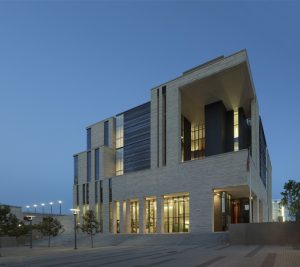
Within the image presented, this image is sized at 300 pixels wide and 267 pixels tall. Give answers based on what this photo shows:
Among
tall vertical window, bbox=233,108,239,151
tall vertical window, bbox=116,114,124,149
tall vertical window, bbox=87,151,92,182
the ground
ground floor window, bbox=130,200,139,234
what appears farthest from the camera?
tall vertical window, bbox=87,151,92,182

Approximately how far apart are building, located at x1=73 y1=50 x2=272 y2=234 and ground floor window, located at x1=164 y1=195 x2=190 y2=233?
0.49ft

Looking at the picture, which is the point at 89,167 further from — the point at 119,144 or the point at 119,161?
the point at 119,144

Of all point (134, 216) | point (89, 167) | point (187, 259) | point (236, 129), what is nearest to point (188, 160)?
point (236, 129)

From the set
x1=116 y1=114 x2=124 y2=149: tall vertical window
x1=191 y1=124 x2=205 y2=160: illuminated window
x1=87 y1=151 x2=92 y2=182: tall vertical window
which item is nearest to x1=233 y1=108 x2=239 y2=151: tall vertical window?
x1=191 y1=124 x2=205 y2=160: illuminated window

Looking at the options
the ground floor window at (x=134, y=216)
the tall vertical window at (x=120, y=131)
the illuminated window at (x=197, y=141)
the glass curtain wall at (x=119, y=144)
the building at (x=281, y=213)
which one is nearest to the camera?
the ground floor window at (x=134, y=216)

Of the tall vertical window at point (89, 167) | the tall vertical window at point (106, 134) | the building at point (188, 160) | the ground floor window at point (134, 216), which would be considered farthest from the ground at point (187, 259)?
the tall vertical window at point (106, 134)

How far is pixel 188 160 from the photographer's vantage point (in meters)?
69.8

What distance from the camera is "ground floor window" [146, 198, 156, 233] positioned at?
68125 mm

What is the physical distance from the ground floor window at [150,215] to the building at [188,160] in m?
0.16

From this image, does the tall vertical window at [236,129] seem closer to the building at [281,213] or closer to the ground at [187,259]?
the building at [281,213]

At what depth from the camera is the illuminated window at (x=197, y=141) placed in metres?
74.6

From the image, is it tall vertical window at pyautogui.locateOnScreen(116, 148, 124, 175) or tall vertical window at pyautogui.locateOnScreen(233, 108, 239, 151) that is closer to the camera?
tall vertical window at pyautogui.locateOnScreen(233, 108, 239, 151)

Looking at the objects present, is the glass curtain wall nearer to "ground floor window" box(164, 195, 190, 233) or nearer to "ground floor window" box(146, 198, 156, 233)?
"ground floor window" box(146, 198, 156, 233)

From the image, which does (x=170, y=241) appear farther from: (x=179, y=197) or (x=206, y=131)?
(x=206, y=131)
